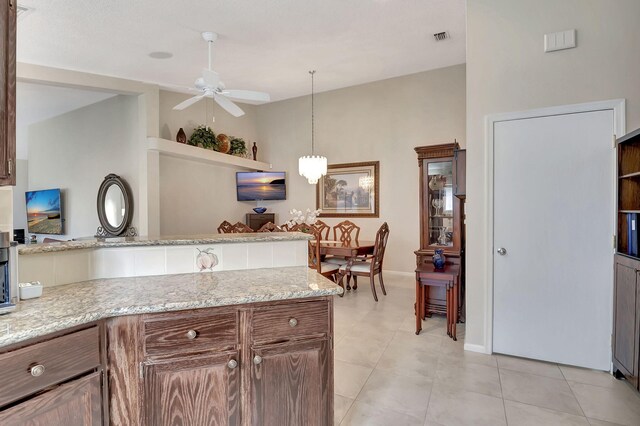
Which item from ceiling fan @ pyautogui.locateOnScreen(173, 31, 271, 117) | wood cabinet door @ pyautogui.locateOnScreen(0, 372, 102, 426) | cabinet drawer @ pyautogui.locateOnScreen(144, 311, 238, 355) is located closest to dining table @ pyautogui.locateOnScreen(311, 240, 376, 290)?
ceiling fan @ pyautogui.locateOnScreen(173, 31, 271, 117)

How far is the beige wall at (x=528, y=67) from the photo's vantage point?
7.81ft

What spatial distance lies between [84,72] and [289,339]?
500 centimetres

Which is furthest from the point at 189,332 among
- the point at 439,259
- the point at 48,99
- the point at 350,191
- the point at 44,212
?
the point at 44,212

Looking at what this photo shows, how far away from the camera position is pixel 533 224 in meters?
2.62

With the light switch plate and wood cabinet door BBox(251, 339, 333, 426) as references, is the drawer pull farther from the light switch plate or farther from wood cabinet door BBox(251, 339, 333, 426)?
the light switch plate

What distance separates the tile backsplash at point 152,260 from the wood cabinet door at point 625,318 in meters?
2.13

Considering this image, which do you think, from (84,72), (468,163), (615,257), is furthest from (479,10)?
(84,72)

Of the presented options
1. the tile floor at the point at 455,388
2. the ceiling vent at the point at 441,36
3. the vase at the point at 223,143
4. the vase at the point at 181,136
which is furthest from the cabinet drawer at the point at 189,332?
the vase at the point at 223,143

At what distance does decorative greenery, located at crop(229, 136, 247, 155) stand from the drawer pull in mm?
5702

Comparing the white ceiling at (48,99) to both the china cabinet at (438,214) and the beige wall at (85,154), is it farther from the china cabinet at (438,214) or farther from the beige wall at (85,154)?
the china cabinet at (438,214)

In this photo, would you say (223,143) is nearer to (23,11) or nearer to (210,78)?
(210,78)

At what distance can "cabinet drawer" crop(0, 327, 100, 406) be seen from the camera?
3.13 ft

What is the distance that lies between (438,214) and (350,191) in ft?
8.80

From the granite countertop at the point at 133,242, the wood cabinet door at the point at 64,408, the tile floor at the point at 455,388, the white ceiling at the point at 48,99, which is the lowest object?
the tile floor at the point at 455,388
